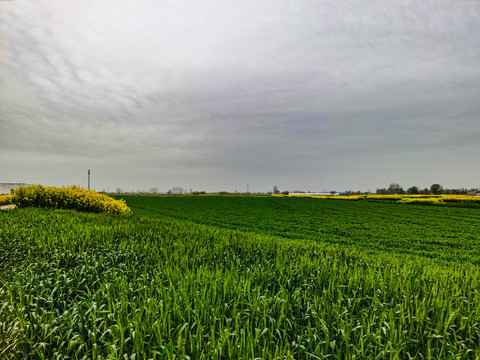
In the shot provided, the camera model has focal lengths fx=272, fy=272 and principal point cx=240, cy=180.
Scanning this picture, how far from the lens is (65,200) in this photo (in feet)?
49.0

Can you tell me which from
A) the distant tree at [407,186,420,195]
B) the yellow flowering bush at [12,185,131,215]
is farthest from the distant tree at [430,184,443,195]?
the yellow flowering bush at [12,185,131,215]

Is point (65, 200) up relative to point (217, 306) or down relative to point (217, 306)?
up

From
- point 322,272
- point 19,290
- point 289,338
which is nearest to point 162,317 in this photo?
point 289,338

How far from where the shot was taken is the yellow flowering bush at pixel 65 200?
1466 centimetres

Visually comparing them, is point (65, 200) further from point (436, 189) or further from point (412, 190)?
point (412, 190)

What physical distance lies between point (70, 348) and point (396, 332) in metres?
3.35

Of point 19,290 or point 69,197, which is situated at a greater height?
point 69,197

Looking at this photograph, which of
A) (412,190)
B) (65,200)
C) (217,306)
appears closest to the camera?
(217,306)

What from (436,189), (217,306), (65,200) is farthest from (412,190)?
(217,306)

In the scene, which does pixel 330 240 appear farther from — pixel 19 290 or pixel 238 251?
pixel 19 290

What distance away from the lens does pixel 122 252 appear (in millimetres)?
5934

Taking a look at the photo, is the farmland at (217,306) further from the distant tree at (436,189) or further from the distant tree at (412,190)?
the distant tree at (412,190)

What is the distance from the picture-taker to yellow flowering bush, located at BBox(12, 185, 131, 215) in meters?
14.7


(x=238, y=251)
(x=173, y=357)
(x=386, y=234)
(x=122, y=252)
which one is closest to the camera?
(x=173, y=357)
